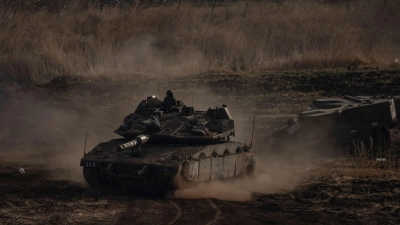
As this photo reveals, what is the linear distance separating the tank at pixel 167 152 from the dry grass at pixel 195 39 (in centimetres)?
1490

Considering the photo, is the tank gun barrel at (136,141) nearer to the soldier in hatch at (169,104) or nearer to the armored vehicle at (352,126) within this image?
the soldier in hatch at (169,104)

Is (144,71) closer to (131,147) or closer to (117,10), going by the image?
(117,10)

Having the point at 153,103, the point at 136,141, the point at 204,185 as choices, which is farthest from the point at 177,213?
the point at 153,103

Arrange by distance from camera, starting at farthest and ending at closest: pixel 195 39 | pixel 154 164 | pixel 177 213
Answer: pixel 195 39 < pixel 154 164 < pixel 177 213

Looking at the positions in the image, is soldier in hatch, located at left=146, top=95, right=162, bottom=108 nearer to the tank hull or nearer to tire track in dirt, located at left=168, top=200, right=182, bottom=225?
the tank hull

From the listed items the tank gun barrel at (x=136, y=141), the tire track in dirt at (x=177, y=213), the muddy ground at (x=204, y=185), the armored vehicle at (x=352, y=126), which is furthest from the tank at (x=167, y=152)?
the armored vehicle at (x=352, y=126)

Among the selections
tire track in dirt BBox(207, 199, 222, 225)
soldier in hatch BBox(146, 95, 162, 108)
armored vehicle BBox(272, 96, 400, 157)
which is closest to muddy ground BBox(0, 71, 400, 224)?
tire track in dirt BBox(207, 199, 222, 225)

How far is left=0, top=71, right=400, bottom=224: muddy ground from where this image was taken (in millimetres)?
15008

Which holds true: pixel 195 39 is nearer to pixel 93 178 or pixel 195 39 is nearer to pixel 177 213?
pixel 93 178

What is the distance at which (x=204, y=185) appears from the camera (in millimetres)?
17484

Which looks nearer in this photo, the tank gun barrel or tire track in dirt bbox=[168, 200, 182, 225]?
tire track in dirt bbox=[168, 200, 182, 225]

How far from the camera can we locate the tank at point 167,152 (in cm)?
1662

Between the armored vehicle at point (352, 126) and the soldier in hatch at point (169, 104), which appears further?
the armored vehicle at point (352, 126)

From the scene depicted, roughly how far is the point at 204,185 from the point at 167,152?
1.10 metres
